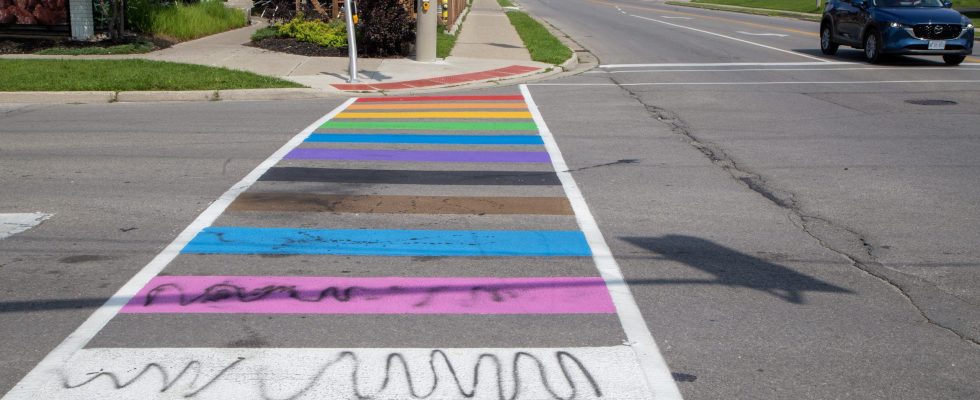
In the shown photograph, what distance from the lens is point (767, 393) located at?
14.8ft

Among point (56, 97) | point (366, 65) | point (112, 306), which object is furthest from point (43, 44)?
point (112, 306)

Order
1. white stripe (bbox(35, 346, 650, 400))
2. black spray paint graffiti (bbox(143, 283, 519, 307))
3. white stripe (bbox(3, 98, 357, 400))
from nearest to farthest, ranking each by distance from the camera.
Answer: white stripe (bbox(35, 346, 650, 400)) → white stripe (bbox(3, 98, 357, 400)) → black spray paint graffiti (bbox(143, 283, 519, 307))

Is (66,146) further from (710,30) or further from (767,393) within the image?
(710,30)

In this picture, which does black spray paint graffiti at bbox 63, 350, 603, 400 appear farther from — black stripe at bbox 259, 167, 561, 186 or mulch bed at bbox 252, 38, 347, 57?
Answer: mulch bed at bbox 252, 38, 347, 57

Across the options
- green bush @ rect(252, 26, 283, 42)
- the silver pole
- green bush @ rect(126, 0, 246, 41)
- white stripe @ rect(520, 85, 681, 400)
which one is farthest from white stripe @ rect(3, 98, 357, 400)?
green bush @ rect(126, 0, 246, 41)

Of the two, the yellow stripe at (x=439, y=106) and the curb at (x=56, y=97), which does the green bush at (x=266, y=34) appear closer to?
the curb at (x=56, y=97)

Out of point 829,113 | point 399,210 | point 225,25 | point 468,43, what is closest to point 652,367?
point 399,210

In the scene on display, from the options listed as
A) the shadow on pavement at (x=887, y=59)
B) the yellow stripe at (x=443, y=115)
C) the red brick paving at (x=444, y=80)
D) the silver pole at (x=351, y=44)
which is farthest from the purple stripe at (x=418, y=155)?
the shadow on pavement at (x=887, y=59)

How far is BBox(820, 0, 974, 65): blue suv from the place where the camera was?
65.7 feet

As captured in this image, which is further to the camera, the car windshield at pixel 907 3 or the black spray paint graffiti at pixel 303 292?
the car windshield at pixel 907 3

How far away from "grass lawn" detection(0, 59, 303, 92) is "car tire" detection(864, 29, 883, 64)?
40.4 feet

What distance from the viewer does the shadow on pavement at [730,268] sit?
6.08m

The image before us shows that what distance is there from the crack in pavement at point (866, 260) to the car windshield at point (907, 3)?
12657 millimetres

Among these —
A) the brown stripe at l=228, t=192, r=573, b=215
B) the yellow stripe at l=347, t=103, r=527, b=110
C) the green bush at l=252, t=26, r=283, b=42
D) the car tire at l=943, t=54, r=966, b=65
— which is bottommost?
the brown stripe at l=228, t=192, r=573, b=215
